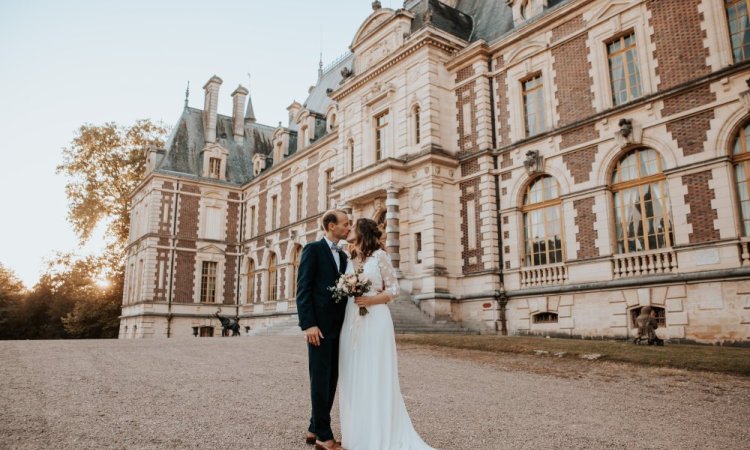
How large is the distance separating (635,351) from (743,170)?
5.36 metres

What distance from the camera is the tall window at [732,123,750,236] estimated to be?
11.4m

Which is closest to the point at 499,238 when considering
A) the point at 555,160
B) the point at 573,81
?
the point at 555,160

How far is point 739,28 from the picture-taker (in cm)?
1190

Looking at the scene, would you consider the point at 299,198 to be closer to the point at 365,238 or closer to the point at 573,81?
the point at 573,81

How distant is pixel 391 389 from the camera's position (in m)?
4.07

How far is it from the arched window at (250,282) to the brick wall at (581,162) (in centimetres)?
2111

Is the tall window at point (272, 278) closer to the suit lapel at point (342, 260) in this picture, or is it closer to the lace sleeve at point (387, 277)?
the suit lapel at point (342, 260)

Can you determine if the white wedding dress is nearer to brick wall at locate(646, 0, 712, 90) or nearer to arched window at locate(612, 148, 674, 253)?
arched window at locate(612, 148, 674, 253)

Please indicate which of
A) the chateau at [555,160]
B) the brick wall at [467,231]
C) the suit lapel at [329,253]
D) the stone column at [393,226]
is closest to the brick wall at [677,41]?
the chateau at [555,160]

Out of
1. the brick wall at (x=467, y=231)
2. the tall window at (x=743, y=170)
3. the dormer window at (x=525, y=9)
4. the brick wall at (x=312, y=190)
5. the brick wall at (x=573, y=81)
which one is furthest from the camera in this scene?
the brick wall at (x=312, y=190)

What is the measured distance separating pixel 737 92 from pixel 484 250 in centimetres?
774

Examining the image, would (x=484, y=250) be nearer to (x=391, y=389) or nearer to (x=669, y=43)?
(x=669, y=43)

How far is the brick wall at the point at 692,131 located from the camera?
39.8ft

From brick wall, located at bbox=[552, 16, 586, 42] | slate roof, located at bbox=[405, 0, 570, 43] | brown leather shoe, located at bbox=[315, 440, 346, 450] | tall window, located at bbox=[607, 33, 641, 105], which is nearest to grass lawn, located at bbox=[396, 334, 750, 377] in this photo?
brown leather shoe, located at bbox=[315, 440, 346, 450]
